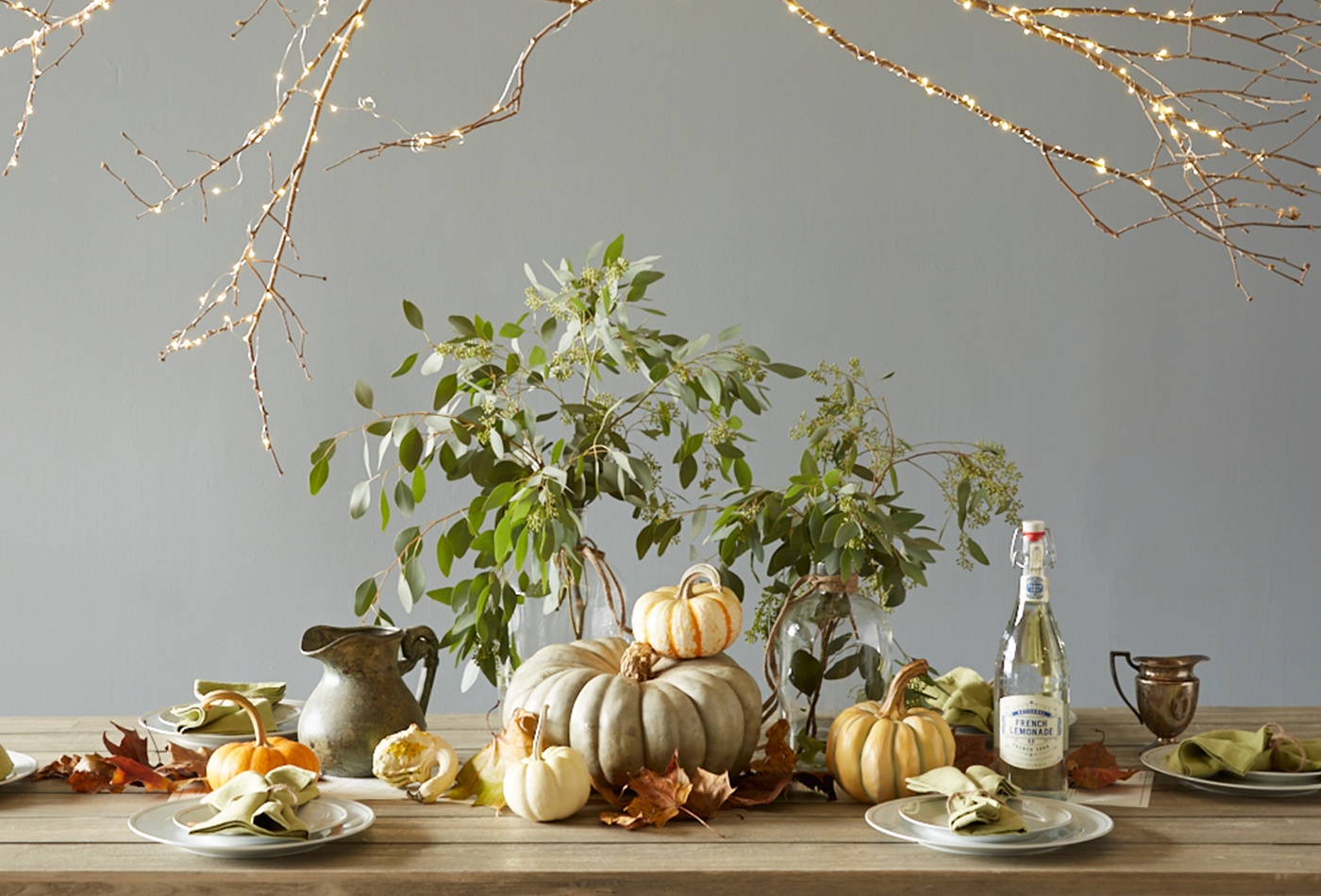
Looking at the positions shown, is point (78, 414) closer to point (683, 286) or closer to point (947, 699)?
point (683, 286)

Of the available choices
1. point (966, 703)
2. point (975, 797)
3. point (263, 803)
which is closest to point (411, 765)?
point (263, 803)

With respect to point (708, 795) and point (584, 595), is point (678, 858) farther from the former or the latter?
point (584, 595)

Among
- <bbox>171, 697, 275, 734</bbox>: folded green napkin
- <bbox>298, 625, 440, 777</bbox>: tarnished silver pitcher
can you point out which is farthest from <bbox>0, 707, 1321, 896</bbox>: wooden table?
<bbox>171, 697, 275, 734</bbox>: folded green napkin

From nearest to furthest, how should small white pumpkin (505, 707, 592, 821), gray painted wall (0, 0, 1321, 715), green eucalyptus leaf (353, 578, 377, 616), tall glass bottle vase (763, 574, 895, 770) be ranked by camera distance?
1. small white pumpkin (505, 707, 592, 821)
2. tall glass bottle vase (763, 574, 895, 770)
3. green eucalyptus leaf (353, 578, 377, 616)
4. gray painted wall (0, 0, 1321, 715)

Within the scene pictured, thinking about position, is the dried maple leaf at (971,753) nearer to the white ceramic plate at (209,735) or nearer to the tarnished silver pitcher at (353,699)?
the tarnished silver pitcher at (353,699)

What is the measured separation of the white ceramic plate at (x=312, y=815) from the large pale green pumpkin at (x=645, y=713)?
0.68 ft

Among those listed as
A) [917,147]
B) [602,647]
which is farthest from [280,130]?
[602,647]

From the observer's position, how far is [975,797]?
3.90 feet

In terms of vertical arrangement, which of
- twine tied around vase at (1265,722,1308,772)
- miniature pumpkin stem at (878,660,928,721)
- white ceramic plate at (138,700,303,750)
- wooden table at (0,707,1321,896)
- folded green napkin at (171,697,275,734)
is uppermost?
miniature pumpkin stem at (878,660,928,721)

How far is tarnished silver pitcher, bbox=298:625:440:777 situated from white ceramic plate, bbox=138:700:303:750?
0.50 ft

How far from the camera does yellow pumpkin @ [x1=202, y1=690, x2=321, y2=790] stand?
4.33ft

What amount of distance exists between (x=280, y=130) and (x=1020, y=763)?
221 cm

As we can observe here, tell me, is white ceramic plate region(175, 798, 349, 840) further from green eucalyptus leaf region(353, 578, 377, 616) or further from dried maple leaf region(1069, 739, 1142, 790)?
dried maple leaf region(1069, 739, 1142, 790)

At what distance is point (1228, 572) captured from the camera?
2.88 m
